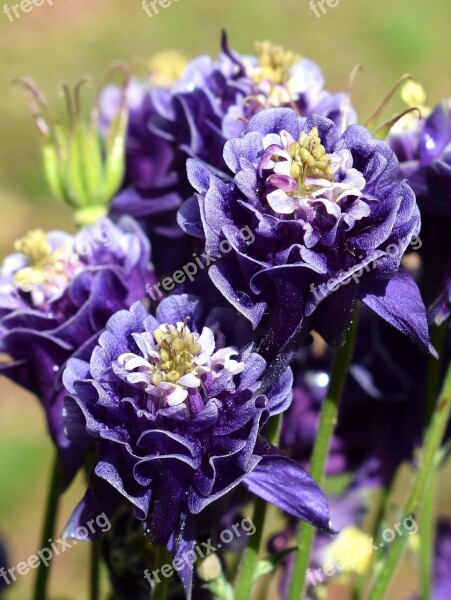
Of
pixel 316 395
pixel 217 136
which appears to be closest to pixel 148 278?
pixel 217 136

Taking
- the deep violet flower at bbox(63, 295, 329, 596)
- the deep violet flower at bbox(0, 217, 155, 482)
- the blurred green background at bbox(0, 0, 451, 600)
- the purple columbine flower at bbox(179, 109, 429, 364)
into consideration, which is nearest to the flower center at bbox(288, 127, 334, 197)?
the purple columbine flower at bbox(179, 109, 429, 364)

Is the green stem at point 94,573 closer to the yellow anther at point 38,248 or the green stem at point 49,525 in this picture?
the green stem at point 49,525

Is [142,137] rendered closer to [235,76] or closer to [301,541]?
[235,76]
